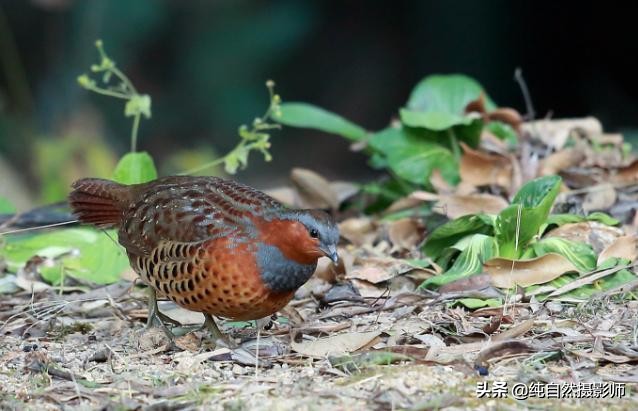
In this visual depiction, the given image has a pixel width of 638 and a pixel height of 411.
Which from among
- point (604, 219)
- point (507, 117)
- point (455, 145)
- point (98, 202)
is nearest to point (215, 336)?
point (98, 202)

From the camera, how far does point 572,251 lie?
4.89 m

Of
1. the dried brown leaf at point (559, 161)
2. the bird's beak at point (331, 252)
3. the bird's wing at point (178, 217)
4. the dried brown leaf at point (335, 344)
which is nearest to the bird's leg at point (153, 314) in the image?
the bird's wing at point (178, 217)

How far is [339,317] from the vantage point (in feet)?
15.5

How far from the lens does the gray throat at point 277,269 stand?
4098 millimetres

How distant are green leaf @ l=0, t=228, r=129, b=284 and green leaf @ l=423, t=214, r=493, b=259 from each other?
1769 mm

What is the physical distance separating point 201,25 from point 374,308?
18.4ft

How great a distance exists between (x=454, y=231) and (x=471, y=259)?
11.1 inches

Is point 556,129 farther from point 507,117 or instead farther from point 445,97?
point 445,97

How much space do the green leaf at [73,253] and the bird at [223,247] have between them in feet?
3.21

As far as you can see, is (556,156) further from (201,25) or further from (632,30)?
(201,25)

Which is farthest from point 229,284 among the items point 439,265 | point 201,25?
point 201,25

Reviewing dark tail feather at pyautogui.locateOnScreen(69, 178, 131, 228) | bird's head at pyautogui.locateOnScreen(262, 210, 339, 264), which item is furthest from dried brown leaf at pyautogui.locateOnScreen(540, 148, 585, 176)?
dark tail feather at pyautogui.locateOnScreen(69, 178, 131, 228)

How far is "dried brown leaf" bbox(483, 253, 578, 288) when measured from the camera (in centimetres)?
472

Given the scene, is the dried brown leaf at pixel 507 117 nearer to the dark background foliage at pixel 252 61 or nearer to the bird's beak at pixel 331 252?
the bird's beak at pixel 331 252
